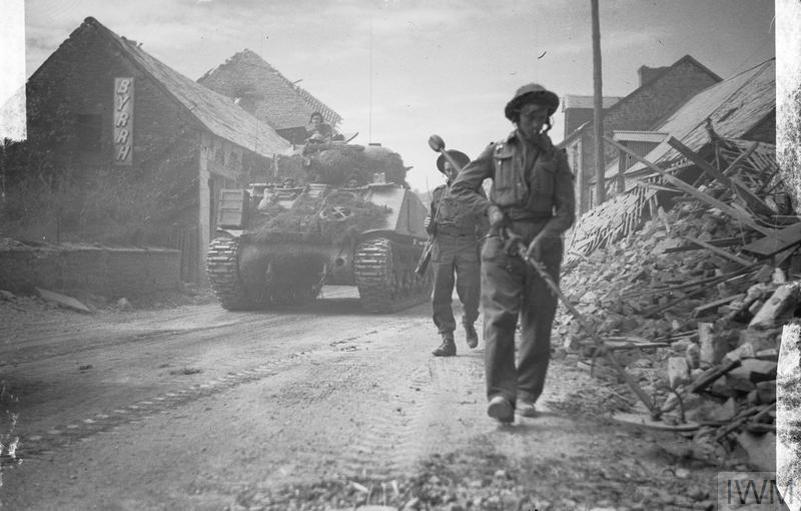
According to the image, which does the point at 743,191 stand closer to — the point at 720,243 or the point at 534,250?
the point at 720,243

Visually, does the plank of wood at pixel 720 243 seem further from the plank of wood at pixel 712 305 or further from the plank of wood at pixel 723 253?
the plank of wood at pixel 712 305

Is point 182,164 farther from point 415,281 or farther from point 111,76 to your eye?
point 415,281

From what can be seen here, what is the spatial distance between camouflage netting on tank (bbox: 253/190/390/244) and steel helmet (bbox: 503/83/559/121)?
652cm

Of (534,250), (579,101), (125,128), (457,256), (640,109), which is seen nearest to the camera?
(534,250)

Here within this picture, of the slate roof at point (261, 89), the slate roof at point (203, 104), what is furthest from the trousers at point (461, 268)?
the slate roof at point (261, 89)

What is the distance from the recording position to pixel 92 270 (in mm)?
10305

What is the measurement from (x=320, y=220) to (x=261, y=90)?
74.1 ft

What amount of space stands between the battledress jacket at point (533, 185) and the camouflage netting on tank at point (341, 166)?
813 centimetres

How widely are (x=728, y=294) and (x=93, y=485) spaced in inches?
190

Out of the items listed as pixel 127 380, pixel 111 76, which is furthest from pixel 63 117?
pixel 127 380

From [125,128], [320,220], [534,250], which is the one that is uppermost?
[125,128]

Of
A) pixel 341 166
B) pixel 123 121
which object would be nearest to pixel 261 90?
pixel 123 121

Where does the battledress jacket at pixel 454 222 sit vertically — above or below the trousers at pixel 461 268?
above

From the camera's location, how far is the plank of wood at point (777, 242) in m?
4.30
